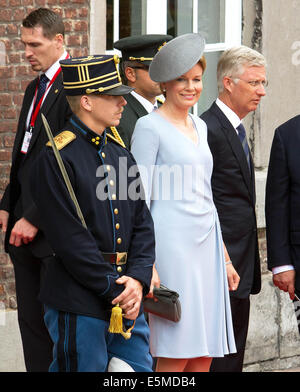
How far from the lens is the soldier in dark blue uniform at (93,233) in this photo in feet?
13.9

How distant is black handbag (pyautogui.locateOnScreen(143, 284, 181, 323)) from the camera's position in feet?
15.7

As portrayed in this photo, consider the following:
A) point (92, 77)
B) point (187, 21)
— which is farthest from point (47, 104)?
point (187, 21)

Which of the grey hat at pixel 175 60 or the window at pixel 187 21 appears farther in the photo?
the window at pixel 187 21

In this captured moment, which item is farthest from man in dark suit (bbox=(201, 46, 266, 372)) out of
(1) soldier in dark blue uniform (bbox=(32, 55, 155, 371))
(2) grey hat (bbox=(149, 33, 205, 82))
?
(1) soldier in dark blue uniform (bbox=(32, 55, 155, 371))

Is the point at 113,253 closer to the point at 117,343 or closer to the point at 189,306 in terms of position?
the point at 117,343

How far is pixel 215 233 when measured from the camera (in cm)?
519

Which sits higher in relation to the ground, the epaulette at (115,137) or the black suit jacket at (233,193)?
the epaulette at (115,137)

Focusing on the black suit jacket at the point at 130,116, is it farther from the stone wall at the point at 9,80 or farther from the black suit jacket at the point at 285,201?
the stone wall at the point at 9,80

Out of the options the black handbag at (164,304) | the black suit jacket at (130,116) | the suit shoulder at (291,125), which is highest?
the black suit jacket at (130,116)

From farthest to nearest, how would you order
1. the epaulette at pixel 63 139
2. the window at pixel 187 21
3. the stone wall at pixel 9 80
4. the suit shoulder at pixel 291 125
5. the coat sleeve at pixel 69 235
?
the window at pixel 187 21, the stone wall at pixel 9 80, the suit shoulder at pixel 291 125, the epaulette at pixel 63 139, the coat sleeve at pixel 69 235

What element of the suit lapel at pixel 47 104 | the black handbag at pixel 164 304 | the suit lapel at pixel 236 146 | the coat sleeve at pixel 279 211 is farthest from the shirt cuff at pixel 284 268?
the suit lapel at pixel 47 104

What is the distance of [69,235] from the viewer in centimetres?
423

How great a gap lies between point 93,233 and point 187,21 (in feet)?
12.5

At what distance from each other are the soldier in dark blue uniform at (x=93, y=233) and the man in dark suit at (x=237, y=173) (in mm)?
1167
